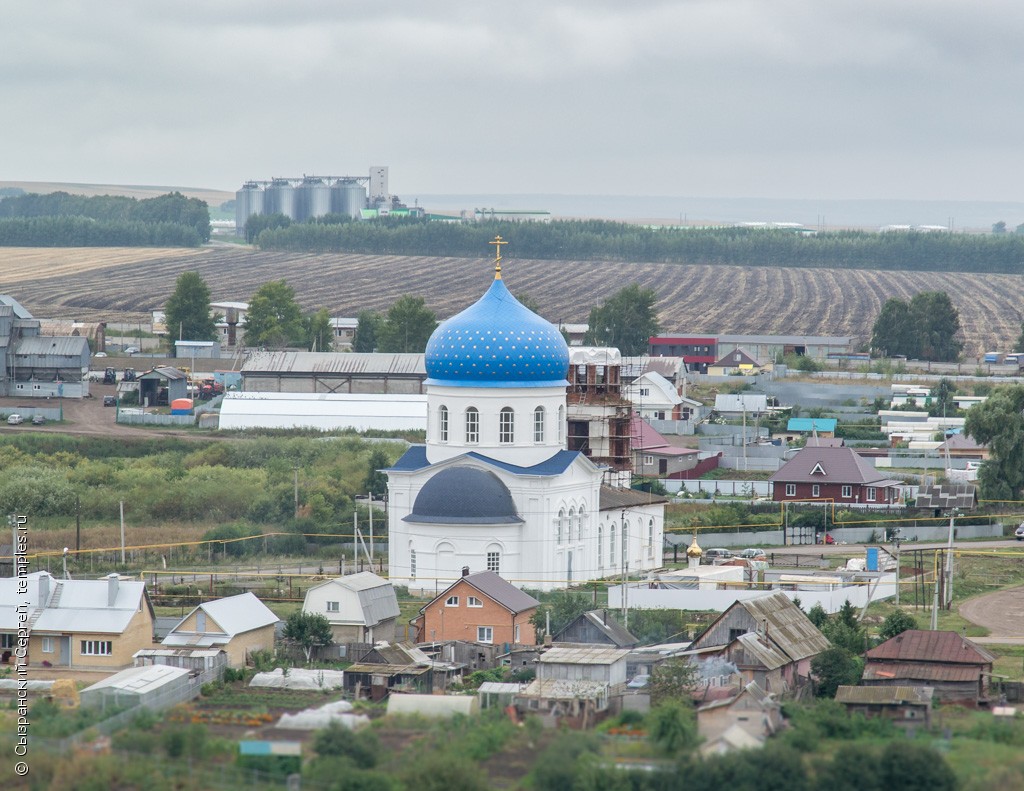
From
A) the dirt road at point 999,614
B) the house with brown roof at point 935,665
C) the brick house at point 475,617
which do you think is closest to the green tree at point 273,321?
the dirt road at point 999,614

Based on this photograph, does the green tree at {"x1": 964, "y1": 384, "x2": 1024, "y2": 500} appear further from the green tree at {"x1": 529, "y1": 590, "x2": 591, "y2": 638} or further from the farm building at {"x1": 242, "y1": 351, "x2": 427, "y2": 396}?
the farm building at {"x1": 242, "y1": 351, "x2": 427, "y2": 396}

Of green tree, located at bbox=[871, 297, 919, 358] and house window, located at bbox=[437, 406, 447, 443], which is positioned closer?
house window, located at bbox=[437, 406, 447, 443]

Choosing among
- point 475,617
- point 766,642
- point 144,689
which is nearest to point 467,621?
point 475,617

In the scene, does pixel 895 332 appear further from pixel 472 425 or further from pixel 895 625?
pixel 895 625

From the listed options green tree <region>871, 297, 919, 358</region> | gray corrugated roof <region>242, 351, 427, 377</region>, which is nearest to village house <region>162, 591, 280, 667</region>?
gray corrugated roof <region>242, 351, 427, 377</region>

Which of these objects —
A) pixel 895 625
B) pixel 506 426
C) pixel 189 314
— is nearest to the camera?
pixel 895 625

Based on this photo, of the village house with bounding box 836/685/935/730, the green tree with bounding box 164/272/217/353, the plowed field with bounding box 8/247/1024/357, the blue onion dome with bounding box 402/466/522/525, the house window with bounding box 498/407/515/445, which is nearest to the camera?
the village house with bounding box 836/685/935/730
